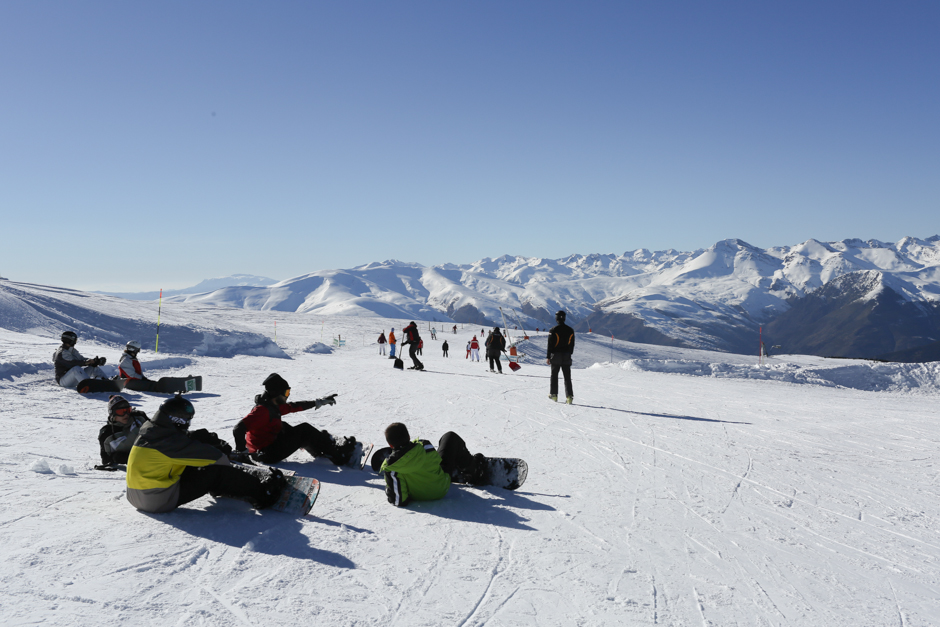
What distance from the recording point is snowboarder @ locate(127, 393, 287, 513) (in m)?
4.20

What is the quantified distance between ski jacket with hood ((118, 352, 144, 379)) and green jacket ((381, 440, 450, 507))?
28.4 ft

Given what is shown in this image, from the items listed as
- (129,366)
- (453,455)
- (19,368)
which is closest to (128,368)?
(129,366)

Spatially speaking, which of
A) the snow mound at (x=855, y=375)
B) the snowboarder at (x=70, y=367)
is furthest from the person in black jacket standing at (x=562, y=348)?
the snow mound at (x=855, y=375)

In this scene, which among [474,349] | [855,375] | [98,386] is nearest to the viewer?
[98,386]

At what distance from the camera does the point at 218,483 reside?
14.7 ft

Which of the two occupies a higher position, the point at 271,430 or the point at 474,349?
the point at 271,430

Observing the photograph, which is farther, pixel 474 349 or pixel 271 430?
pixel 474 349

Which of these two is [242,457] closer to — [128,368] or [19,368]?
[128,368]

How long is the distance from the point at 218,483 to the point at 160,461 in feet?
1.67

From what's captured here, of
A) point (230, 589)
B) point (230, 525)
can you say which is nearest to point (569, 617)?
point (230, 589)

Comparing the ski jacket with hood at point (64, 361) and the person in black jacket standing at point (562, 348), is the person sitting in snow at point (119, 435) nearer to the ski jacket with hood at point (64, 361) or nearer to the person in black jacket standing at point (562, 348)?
the ski jacket with hood at point (64, 361)

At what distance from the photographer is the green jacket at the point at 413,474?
4.95 m

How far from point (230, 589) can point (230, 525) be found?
3.47ft

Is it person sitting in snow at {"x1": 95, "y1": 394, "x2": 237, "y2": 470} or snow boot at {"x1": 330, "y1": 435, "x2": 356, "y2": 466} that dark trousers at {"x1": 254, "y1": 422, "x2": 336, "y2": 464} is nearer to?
snow boot at {"x1": 330, "y1": 435, "x2": 356, "y2": 466}
